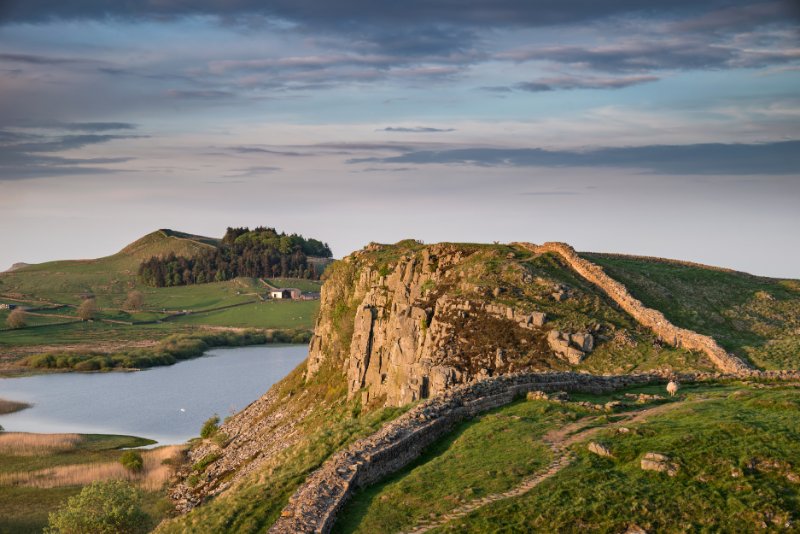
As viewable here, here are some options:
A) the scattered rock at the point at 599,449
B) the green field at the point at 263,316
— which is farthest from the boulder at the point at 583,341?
the green field at the point at 263,316

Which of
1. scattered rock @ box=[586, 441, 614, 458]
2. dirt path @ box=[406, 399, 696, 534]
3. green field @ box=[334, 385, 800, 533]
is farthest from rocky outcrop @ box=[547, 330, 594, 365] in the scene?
scattered rock @ box=[586, 441, 614, 458]

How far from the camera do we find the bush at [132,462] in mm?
58875

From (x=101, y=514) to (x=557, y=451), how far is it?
89.0 feet

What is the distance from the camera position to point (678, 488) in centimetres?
1945

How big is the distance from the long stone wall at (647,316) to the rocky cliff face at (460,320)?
0.92m

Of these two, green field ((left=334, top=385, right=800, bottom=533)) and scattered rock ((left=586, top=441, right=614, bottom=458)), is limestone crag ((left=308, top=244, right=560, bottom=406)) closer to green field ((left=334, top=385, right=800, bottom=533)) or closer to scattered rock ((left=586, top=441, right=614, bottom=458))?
green field ((left=334, top=385, right=800, bottom=533))

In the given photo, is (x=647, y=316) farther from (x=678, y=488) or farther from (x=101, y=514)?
(x=101, y=514)

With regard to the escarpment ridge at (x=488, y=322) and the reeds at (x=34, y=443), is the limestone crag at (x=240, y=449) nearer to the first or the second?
the escarpment ridge at (x=488, y=322)

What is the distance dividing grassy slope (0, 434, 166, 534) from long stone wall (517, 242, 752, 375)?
29.5m

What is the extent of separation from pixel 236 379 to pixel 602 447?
88.8 metres

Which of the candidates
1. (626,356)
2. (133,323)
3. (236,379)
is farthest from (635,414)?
(133,323)

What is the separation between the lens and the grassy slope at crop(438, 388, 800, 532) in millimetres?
18188

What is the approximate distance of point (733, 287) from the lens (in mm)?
52938

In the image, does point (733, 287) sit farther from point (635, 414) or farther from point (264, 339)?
point (264, 339)
